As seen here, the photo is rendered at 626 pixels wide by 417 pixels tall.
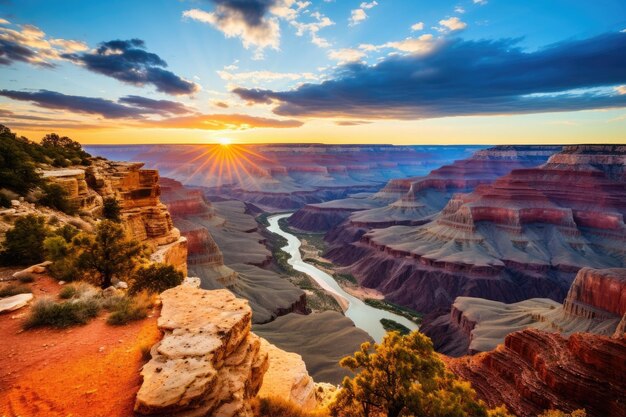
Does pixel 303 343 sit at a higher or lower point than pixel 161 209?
lower

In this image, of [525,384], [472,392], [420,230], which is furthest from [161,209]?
[420,230]

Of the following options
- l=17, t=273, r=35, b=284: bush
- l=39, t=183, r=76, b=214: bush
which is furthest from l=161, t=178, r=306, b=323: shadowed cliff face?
l=17, t=273, r=35, b=284: bush

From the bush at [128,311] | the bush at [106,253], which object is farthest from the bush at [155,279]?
the bush at [128,311]

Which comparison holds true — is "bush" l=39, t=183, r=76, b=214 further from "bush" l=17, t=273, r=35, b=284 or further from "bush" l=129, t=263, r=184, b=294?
"bush" l=129, t=263, r=184, b=294

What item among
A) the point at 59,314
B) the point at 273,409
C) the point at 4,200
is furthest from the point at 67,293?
the point at 4,200

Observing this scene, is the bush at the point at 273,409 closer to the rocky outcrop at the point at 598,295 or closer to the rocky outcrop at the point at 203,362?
the rocky outcrop at the point at 203,362

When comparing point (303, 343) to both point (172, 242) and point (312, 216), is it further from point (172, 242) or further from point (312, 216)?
point (312, 216)
